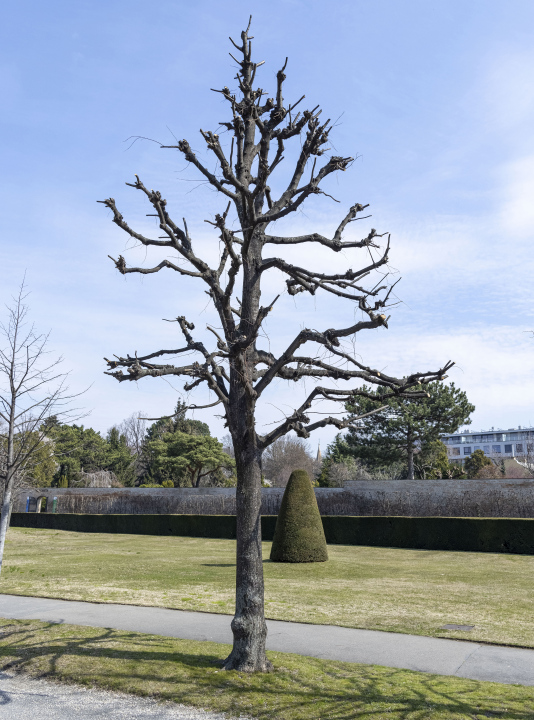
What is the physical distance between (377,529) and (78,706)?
2213cm

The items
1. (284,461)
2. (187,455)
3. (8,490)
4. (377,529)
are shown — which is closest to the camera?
(8,490)

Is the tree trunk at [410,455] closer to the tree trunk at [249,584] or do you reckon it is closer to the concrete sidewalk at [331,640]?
the concrete sidewalk at [331,640]

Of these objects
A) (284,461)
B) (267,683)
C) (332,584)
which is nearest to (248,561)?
(267,683)

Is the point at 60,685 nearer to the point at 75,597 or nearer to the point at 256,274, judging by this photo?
the point at 256,274

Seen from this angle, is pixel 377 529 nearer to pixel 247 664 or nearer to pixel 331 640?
pixel 331 640

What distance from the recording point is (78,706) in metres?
5.22

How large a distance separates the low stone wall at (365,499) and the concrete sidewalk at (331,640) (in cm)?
2088

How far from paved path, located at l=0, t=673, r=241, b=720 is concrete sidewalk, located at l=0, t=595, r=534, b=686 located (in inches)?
90.0

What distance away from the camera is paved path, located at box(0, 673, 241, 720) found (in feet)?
16.3

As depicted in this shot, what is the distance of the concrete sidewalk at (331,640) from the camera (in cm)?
672

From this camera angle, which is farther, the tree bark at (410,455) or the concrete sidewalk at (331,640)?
the tree bark at (410,455)

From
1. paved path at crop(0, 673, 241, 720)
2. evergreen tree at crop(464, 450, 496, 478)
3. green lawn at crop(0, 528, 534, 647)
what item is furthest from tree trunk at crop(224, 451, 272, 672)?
evergreen tree at crop(464, 450, 496, 478)

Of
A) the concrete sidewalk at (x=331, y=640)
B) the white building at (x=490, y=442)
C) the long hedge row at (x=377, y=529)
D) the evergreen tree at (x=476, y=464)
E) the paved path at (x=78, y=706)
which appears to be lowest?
the long hedge row at (x=377, y=529)

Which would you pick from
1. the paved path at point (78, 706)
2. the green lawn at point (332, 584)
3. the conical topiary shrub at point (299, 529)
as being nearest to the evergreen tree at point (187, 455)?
the green lawn at point (332, 584)
